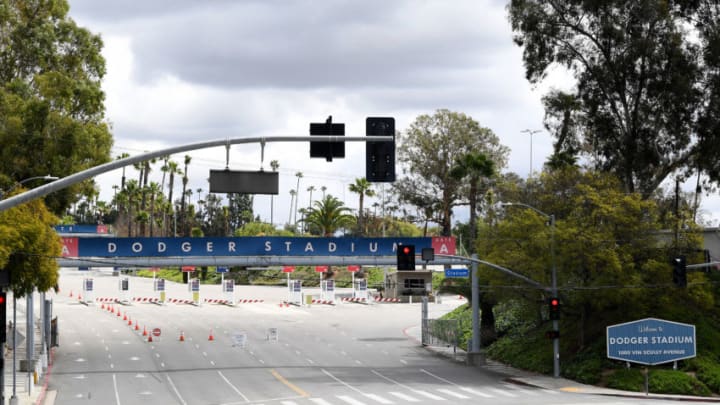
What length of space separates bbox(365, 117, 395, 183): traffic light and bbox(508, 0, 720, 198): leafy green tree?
4216 cm

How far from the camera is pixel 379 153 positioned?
18.1 m

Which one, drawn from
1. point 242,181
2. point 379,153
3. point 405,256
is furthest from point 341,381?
point 379,153

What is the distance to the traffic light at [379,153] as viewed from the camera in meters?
18.1

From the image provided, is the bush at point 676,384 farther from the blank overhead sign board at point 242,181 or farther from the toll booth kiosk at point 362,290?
the toll booth kiosk at point 362,290

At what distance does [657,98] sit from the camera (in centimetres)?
5800

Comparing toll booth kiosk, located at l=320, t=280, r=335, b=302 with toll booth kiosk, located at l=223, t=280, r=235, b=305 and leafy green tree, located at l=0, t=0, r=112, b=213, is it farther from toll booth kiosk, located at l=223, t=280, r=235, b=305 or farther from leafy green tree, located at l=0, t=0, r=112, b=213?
leafy green tree, located at l=0, t=0, r=112, b=213

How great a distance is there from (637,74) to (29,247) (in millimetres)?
37482

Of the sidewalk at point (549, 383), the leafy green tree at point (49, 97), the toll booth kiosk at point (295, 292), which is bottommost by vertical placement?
the sidewalk at point (549, 383)

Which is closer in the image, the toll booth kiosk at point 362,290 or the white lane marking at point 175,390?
the white lane marking at point 175,390

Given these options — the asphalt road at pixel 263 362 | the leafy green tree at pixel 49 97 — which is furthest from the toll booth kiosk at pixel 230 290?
the leafy green tree at pixel 49 97

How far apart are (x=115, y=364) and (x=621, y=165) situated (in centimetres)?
3318

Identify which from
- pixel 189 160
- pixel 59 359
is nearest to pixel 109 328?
pixel 59 359

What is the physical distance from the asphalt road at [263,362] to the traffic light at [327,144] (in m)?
24.0

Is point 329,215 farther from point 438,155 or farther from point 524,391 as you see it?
point 524,391
